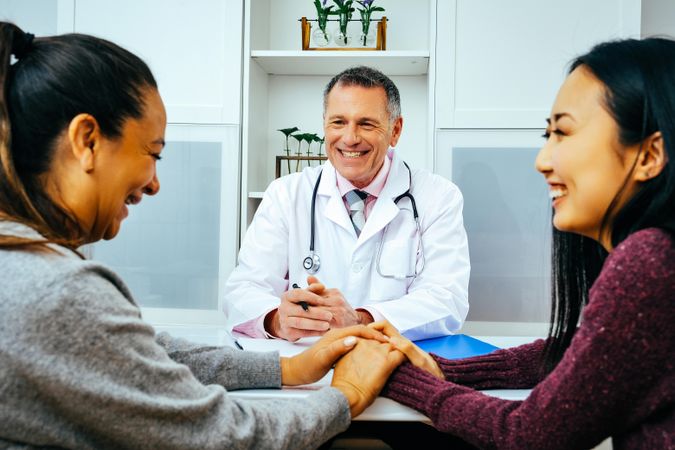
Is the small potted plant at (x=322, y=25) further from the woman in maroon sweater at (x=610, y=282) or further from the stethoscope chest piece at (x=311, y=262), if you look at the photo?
the woman in maroon sweater at (x=610, y=282)

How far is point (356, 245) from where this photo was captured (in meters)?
2.05

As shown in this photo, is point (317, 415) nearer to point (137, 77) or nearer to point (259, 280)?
point (137, 77)

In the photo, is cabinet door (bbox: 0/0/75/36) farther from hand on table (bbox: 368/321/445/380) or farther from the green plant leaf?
hand on table (bbox: 368/321/445/380)

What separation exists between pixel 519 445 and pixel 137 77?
2.38ft

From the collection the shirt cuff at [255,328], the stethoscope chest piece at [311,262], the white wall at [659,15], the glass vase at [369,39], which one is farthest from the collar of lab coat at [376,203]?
the white wall at [659,15]

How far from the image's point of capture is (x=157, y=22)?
276cm

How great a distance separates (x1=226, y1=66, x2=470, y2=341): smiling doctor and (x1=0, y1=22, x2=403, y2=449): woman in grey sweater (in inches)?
31.9

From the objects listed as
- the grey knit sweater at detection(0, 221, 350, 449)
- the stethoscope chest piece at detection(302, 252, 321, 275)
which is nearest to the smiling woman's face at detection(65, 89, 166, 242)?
the grey knit sweater at detection(0, 221, 350, 449)

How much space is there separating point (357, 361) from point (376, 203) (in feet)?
3.57

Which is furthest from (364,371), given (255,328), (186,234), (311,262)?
(186,234)

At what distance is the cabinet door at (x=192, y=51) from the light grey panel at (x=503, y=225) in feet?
3.37

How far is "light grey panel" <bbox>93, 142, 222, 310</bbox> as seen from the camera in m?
2.77

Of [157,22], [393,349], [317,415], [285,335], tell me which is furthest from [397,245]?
[157,22]

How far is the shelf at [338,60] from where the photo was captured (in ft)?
8.89
